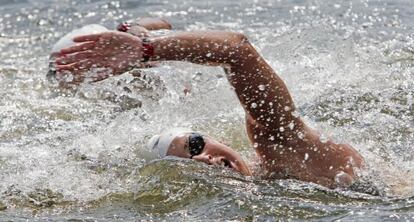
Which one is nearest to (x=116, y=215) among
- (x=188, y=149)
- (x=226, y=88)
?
(x=188, y=149)

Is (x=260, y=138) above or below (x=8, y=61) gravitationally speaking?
above

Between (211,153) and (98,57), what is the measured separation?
1.27 metres

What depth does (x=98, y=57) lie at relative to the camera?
16.2ft

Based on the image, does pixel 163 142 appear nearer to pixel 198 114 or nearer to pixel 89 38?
pixel 89 38

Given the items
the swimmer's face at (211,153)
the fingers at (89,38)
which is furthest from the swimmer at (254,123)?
the fingers at (89,38)

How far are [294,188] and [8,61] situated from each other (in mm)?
5902

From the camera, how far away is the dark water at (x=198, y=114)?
5.32 metres

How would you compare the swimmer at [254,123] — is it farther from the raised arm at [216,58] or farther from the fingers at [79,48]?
the fingers at [79,48]

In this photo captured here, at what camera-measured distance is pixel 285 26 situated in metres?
11.6

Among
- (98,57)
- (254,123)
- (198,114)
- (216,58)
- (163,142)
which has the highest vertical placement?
(98,57)

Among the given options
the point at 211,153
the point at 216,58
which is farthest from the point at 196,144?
the point at 216,58

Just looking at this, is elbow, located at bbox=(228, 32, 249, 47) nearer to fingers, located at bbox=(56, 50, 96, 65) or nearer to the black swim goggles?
the black swim goggles

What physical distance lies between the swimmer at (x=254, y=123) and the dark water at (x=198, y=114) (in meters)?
0.14

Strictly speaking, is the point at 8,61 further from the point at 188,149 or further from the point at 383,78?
the point at 188,149
